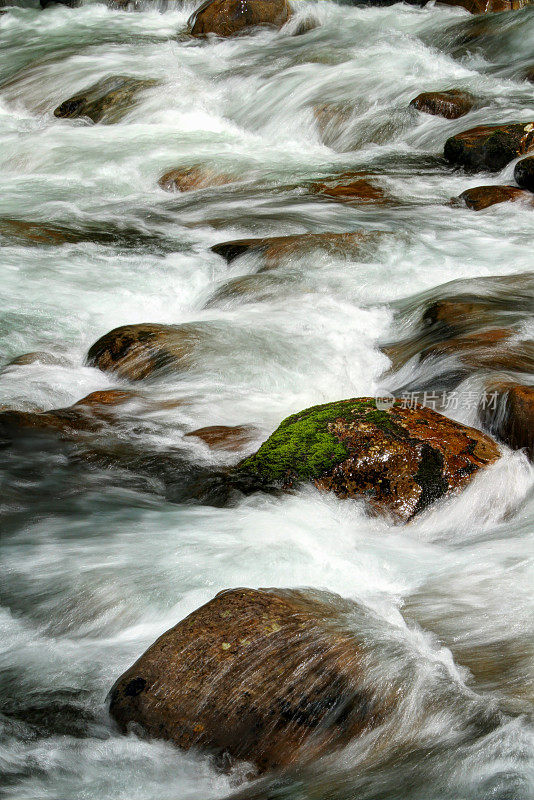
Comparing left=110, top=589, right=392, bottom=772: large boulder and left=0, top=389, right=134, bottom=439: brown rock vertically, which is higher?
left=0, top=389, right=134, bottom=439: brown rock

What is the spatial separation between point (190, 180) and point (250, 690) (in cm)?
899

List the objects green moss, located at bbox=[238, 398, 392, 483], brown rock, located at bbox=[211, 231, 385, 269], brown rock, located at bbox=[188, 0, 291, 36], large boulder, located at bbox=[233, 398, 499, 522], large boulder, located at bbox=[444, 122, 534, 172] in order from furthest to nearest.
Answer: brown rock, located at bbox=[188, 0, 291, 36] < large boulder, located at bbox=[444, 122, 534, 172] < brown rock, located at bbox=[211, 231, 385, 269] < green moss, located at bbox=[238, 398, 392, 483] < large boulder, located at bbox=[233, 398, 499, 522]

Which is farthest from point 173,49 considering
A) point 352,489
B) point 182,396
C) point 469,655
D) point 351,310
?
point 469,655

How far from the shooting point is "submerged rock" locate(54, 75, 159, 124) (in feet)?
45.3

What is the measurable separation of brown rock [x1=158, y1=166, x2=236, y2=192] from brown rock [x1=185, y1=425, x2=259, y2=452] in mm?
6107

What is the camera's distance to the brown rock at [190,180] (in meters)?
11.3

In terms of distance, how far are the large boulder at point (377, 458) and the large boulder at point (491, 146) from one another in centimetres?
658

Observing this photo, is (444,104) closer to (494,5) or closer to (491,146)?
(491,146)

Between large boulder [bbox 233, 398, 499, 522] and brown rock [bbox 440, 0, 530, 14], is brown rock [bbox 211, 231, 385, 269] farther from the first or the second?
brown rock [bbox 440, 0, 530, 14]

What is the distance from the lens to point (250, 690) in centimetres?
328

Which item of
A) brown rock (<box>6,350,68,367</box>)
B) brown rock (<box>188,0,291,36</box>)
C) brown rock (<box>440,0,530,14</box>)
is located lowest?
brown rock (<box>6,350,68,367</box>)

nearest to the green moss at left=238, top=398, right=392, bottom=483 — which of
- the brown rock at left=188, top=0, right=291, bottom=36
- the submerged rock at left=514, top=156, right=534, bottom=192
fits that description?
the submerged rock at left=514, top=156, right=534, bottom=192

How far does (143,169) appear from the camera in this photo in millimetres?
11766

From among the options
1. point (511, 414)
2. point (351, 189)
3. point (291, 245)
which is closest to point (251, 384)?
point (511, 414)
